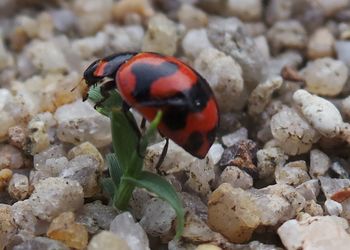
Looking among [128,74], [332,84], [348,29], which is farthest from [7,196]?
[348,29]

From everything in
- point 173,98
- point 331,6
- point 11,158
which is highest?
point 173,98

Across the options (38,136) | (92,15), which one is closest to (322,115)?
(38,136)

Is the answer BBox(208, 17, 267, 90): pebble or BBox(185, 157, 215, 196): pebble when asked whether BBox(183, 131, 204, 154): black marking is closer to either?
BBox(185, 157, 215, 196): pebble

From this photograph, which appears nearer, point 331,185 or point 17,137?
point 331,185

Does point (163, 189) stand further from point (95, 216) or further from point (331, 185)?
point (331, 185)

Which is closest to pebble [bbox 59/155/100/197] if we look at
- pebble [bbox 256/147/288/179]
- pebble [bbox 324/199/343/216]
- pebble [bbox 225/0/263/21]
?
pebble [bbox 256/147/288/179]

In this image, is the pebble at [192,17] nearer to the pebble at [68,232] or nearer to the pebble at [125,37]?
the pebble at [125,37]
